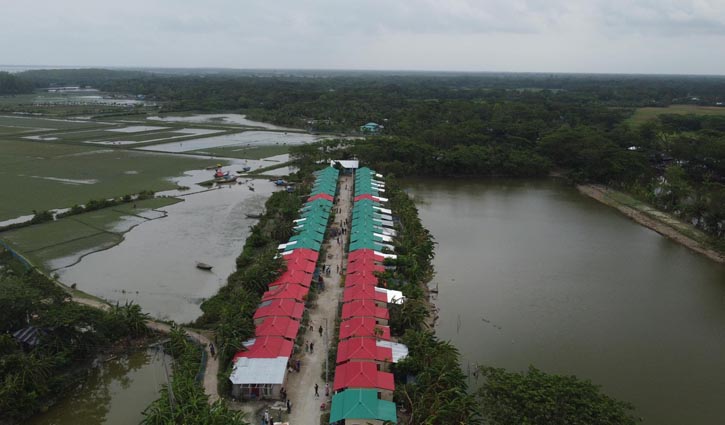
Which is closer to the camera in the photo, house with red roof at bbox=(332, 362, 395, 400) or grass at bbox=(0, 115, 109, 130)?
house with red roof at bbox=(332, 362, 395, 400)

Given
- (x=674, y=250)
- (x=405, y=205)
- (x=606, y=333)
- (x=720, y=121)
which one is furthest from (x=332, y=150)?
(x=720, y=121)

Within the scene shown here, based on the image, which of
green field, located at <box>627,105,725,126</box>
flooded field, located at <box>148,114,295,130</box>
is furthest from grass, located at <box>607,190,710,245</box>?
flooded field, located at <box>148,114,295,130</box>

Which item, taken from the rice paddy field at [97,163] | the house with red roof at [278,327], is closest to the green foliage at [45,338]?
the house with red roof at [278,327]

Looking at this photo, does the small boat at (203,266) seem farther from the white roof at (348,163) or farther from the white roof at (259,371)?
the white roof at (348,163)

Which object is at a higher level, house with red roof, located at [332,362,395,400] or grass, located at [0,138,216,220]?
grass, located at [0,138,216,220]

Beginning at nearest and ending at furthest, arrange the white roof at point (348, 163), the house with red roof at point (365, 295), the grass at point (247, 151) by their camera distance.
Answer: the house with red roof at point (365, 295), the white roof at point (348, 163), the grass at point (247, 151)

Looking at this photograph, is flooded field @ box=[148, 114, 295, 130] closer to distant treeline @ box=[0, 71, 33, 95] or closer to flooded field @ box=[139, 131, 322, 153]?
flooded field @ box=[139, 131, 322, 153]

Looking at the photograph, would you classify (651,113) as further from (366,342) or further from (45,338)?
(45,338)

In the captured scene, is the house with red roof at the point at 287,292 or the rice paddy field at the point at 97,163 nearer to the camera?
the house with red roof at the point at 287,292
